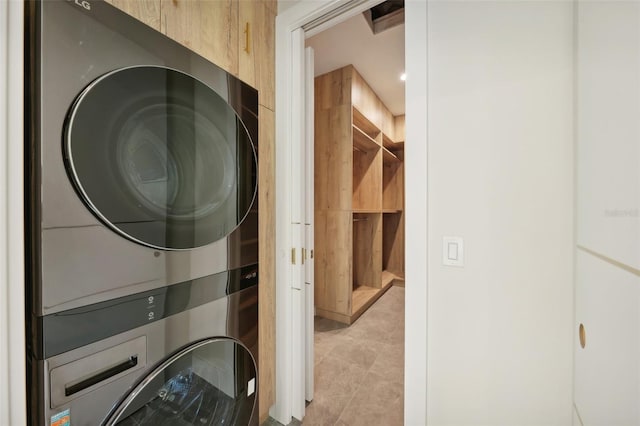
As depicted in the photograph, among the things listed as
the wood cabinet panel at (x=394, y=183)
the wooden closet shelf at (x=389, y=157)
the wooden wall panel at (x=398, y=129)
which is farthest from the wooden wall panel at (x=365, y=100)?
the wood cabinet panel at (x=394, y=183)

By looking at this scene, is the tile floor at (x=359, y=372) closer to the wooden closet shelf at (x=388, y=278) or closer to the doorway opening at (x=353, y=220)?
the doorway opening at (x=353, y=220)

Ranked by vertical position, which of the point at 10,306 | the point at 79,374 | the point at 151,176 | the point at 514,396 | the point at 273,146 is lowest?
the point at 514,396

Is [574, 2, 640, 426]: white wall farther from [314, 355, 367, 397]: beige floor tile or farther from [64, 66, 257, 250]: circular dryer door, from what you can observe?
[314, 355, 367, 397]: beige floor tile

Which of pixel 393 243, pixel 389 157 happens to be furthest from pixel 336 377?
pixel 389 157

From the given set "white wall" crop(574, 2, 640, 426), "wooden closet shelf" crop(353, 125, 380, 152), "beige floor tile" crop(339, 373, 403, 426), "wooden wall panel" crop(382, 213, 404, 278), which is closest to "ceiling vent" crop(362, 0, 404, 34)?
"wooden closet shelf" crop(353, 125, 380, 152)

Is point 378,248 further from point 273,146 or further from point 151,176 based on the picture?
point 151,176

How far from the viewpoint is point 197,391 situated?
92 cm

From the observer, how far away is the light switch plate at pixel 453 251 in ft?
3.05

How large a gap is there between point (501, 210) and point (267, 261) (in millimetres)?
1039

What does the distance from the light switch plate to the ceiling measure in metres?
1.74

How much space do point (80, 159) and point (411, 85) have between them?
3.55 ft

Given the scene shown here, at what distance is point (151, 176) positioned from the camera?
77cm

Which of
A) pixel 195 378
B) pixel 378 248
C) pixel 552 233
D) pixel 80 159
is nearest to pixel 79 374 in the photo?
pixel 195 378

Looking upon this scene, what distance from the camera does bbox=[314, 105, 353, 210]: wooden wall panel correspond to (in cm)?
259
